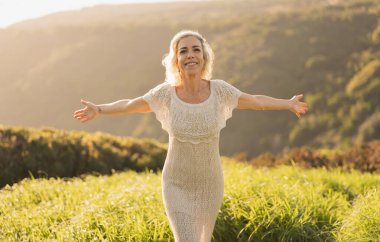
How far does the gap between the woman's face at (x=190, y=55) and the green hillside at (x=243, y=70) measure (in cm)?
2823

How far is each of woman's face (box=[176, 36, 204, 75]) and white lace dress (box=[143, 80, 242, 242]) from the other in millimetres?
206

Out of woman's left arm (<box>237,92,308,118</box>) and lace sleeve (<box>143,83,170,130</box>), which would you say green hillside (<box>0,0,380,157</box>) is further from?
lace sleeve (<box>143,83,170,130</box>)

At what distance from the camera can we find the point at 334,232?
5.88 meters

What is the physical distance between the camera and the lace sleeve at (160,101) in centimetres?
452

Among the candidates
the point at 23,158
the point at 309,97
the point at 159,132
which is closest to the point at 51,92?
the point at 159,132

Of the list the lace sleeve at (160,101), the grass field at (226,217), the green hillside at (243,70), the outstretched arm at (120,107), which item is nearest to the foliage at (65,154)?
the grass field at (226,217)

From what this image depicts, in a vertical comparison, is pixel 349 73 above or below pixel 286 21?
below

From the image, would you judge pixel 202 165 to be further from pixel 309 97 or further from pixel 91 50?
pixel 91 50

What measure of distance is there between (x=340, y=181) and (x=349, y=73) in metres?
35.3

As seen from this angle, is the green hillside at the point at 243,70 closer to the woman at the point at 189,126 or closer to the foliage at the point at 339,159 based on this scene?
the foliage at the point at 339,159

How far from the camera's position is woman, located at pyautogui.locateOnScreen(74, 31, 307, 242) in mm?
4355

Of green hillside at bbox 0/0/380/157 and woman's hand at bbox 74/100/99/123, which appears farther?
green hillside at bbox 0/0/380/157

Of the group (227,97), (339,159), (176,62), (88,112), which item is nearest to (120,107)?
(88,112)

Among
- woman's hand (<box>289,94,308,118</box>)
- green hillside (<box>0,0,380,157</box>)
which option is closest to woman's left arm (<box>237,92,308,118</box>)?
woman's hand (<box>289,94,308,118</box>)
